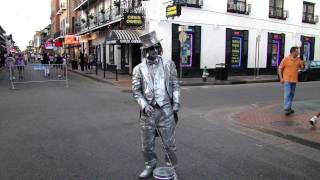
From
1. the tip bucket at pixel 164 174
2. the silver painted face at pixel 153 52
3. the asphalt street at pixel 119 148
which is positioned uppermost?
the silver painted face at pixel 153 52

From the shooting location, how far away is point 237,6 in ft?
91.6

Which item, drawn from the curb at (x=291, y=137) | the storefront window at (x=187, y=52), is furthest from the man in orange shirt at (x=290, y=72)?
the storefront window at (x=187, y=52)

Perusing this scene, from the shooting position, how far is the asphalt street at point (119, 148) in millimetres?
5756

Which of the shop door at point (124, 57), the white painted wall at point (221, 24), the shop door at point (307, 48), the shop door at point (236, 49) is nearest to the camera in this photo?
the white painted wall at point (221, 24)

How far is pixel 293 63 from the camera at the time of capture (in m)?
10.8

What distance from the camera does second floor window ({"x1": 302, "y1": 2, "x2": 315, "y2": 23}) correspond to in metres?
33.1

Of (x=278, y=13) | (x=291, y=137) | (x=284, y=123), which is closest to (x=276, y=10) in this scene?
(x=278, y=13)

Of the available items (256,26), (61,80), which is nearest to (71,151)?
(61,80)

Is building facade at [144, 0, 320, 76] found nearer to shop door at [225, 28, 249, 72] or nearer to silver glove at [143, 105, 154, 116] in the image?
shop door at [225, 28, 249, 72]

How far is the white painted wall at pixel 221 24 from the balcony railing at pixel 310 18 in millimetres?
414

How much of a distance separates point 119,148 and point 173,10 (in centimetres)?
1651

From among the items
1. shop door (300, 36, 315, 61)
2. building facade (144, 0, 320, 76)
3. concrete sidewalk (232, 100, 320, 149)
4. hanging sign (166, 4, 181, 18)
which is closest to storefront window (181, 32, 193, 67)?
building facade (144, 0, 320, 76)

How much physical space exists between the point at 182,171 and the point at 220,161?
0.82 m

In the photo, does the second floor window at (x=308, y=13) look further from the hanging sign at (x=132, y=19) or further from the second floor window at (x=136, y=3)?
the hanging sign at (x=132, y=19)
